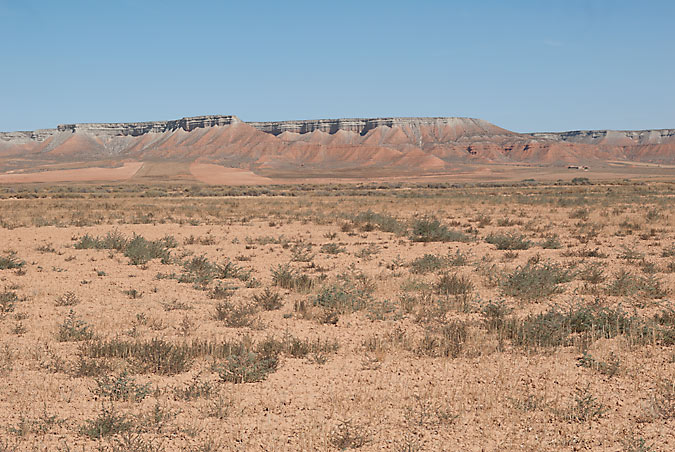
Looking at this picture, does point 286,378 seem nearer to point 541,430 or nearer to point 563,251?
point 541,430

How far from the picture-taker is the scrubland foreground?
17.4 feet

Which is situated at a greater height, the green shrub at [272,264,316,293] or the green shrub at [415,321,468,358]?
the green shrub at [415,321,468,358]

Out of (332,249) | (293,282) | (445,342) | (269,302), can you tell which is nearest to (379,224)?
(332,249)

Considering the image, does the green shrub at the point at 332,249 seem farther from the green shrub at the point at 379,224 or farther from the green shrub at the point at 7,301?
the green shrub at the point at 7,301

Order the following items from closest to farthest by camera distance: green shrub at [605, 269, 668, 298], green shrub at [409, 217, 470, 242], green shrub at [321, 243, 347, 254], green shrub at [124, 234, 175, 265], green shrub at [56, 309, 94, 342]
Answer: green shrub at [56, 309, 94, 342]
green shrub at [605, 269, 668, 298]
green shrub at [124, 234, 175, 265]
green shrub at [321, 243, 347, 254]
green shrub at [409, 217, 470, 242]

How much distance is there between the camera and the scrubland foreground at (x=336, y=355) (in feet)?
17.4

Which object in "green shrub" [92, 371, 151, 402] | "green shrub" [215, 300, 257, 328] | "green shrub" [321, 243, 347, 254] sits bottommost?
"green shrub" [321, 243, 347, 254]

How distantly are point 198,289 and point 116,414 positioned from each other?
6.49m

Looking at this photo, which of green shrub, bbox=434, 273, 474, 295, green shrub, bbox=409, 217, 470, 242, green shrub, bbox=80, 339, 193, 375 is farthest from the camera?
green shrub, bbox=409, 217, 470, 242

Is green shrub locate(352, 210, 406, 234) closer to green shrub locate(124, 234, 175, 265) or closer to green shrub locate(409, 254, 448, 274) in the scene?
green shrub locate(409, 254, 448, 274)

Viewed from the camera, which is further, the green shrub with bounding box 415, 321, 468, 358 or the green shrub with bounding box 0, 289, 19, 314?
the green shrub with bounding box 0, 289, 19, 314

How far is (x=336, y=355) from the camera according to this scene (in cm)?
770

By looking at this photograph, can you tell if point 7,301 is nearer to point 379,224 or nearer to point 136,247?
point 136,247

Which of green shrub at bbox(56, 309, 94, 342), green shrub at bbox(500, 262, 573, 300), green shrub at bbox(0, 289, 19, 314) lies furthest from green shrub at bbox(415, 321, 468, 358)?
green shrub at bbox(0, 289, 19, 314)
